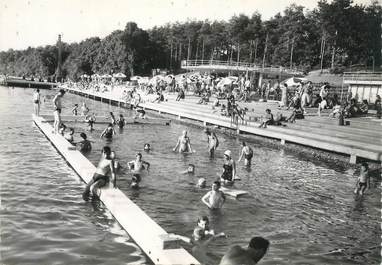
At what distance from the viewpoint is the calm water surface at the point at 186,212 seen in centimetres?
955

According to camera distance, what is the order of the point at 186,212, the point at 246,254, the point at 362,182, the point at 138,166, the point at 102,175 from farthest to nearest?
the point at 138,166 < the point at 362,182 < the point at 102,175 < the point at 186,212 < the point at 246,254

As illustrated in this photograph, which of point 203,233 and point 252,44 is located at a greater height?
point 252,44

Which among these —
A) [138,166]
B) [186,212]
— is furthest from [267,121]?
[186,212]

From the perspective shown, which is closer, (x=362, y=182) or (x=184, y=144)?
(x=362, y=182)

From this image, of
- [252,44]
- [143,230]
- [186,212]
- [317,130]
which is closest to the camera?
[143,230]

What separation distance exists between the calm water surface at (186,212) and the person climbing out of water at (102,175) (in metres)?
0.49

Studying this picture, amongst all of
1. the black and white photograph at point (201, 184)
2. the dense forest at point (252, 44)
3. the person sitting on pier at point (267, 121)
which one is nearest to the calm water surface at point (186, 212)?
the black and white photograph at point (201, 184)

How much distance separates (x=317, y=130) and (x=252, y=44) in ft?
221

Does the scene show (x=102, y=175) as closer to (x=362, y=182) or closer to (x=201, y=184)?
(x=201, y=184)

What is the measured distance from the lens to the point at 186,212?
490 inches

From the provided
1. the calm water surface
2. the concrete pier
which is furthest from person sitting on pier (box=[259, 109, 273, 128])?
the concrete pier

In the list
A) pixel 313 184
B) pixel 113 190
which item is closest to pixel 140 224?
pixel 113 190

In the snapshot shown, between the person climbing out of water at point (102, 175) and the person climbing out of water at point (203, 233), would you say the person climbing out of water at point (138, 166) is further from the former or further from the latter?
the person climbing out of water at point (203, 233)

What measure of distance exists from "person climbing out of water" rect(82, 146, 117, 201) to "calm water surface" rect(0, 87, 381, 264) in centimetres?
49
